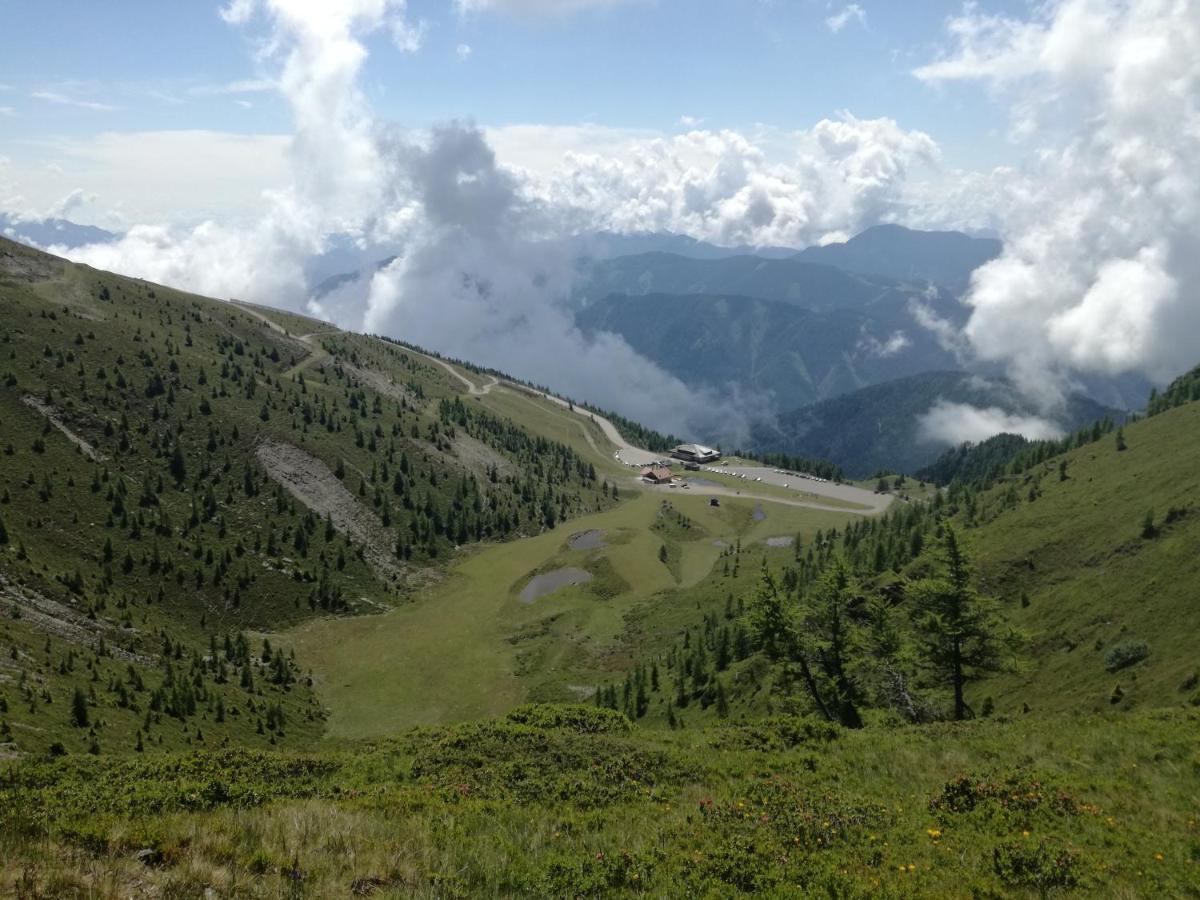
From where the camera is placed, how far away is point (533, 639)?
10119 cm

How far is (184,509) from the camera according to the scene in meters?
Answer: 113

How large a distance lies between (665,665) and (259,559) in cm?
6829

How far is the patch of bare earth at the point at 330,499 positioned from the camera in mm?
126500

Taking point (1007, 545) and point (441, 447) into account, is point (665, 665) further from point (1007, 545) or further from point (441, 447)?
point (441, 447)

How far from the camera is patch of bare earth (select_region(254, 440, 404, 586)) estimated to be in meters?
126

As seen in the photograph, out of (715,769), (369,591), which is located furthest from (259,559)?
(715,769)

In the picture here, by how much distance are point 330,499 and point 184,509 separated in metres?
26.7

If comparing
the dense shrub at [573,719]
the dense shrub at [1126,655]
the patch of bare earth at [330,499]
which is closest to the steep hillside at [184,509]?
the patch of bare earth at [330,499]

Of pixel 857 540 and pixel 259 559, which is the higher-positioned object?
pixel 857 540

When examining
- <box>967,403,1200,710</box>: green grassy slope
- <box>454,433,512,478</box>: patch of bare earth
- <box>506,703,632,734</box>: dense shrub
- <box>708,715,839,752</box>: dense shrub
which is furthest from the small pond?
<box>708,715,839,752</box>: dense shrub

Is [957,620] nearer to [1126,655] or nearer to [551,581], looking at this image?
[1126,655]

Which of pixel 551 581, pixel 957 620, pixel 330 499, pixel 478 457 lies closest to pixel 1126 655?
pixel 957 620

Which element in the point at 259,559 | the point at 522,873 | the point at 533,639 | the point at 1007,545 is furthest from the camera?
the point at 259,559

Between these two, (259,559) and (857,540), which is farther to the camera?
(857,540)
